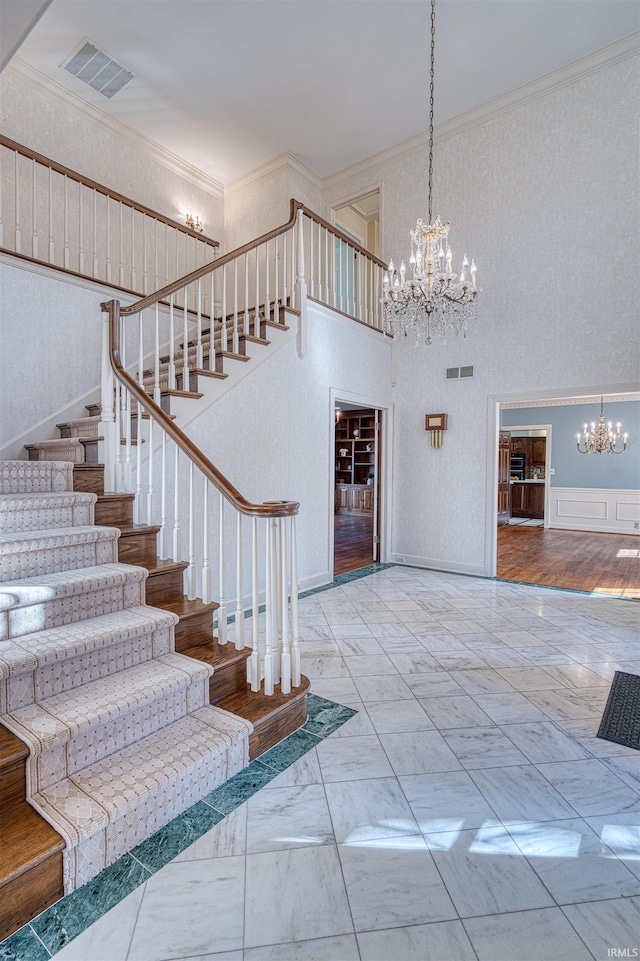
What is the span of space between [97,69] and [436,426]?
5376 millimetres

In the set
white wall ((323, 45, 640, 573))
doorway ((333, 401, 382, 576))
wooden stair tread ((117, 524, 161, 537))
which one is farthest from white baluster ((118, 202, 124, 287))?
doorway ((333, 401, 382, 576))

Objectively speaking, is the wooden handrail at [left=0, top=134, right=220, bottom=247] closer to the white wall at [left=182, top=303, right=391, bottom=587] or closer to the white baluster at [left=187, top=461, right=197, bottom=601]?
the white wall at [left=182, top=303, right=391, bottom=587]

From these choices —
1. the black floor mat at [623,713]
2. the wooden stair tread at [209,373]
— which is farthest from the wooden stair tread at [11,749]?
the wooden stair tread at [209,373]

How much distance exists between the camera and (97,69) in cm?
477

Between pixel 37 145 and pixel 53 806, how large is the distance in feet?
20.1

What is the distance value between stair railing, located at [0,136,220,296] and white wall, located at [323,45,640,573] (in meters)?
3.12

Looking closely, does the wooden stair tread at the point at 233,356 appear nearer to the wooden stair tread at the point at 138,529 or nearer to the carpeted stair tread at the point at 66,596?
the wooden stair tread at the point at 138,529

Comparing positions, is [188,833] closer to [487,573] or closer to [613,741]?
[613,741]

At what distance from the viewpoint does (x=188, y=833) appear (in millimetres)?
1716

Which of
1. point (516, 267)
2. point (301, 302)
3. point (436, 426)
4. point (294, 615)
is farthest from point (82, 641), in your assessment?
point (516, 267)

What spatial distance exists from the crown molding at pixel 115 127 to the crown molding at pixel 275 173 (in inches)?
12.7

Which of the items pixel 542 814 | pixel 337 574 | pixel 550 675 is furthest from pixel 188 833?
pixel 337 574

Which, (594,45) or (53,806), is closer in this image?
(53,806)

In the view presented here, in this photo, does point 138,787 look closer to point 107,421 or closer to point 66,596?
point 66,596
